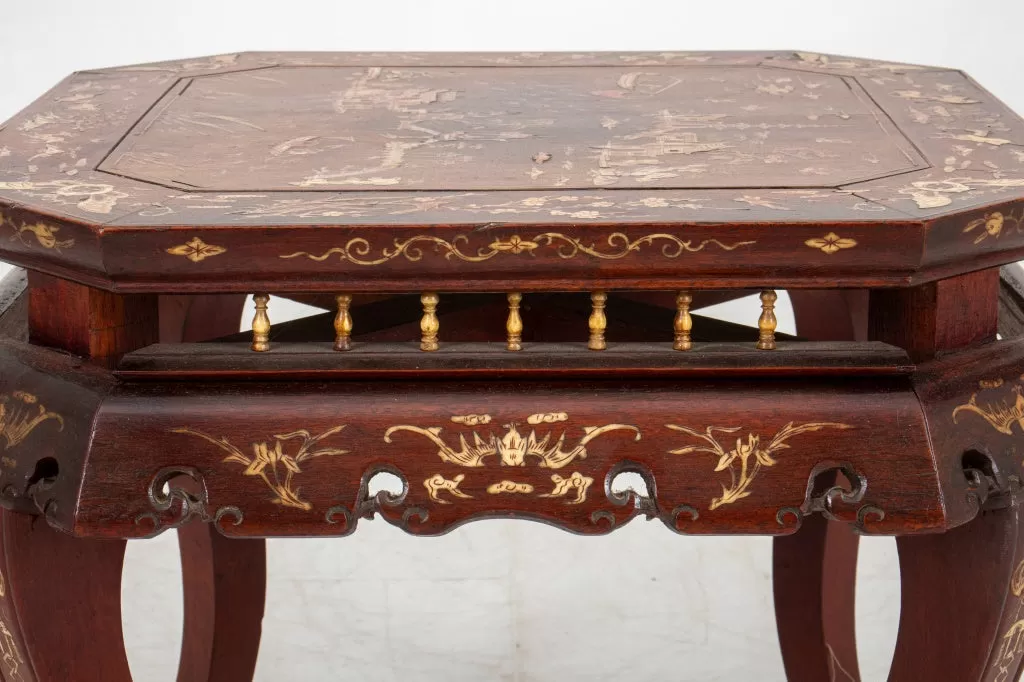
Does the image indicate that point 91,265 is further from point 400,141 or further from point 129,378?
point 400,141

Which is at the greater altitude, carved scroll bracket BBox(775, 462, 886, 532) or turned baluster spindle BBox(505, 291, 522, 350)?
turned baluster spindle BBox(505, 291, 522, 350)

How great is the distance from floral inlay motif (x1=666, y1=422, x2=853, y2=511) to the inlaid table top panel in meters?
0.15

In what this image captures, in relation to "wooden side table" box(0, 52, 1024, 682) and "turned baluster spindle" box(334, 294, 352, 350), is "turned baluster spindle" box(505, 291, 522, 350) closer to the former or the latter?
"wooden side table" box(0, 52, 1024, 682)

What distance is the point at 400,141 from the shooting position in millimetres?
1856

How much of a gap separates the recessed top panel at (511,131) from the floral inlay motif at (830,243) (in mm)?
155

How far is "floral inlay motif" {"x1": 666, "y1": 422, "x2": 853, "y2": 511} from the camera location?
5.06ft

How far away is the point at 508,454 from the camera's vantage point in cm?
154

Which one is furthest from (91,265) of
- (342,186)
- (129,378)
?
(342,186)

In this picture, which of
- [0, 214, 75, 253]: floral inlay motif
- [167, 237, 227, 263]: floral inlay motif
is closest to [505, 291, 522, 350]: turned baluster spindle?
[167, 237, 227, 263]: floral inlay motif

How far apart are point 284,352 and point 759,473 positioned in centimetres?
45

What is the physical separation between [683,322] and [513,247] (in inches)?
7.3

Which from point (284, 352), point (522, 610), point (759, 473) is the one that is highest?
point (284, 352)

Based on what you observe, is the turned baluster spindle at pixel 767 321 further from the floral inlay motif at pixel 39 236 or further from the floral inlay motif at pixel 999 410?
the floral inlay motif at pixel 39 236

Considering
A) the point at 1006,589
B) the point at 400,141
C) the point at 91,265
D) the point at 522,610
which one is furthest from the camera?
the point at 522,610
